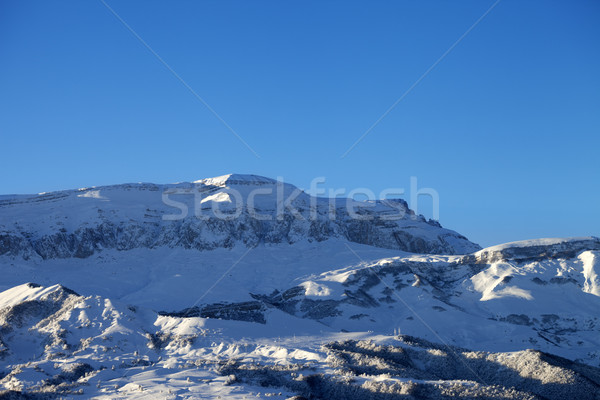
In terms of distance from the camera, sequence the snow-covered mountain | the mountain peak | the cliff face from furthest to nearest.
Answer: the mountain peak, the cliff face, the snow-covered mountain

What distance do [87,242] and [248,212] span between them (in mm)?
27530

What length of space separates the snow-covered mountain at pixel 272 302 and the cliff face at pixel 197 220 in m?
0.37

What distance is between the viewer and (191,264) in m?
84.9

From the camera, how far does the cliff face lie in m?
89.9

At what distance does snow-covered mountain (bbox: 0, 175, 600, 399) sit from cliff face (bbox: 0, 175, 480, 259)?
37 centimetres

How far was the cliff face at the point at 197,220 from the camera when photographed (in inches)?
3541

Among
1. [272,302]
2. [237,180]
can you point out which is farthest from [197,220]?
[272,302]

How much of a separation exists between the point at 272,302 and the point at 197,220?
107ft

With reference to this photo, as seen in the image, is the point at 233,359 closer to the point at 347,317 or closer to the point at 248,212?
the point at 347,317

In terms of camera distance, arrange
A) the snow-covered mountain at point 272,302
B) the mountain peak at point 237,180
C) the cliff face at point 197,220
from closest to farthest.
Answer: the snow-covered mountain at point 272,302 < the cliff face at point 197,220 < the mountain peak at point 237,180

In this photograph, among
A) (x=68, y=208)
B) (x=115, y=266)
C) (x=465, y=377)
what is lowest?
(x=465, y=377)

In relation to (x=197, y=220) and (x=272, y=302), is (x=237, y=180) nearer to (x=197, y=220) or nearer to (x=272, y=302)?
(x=197, y=220)

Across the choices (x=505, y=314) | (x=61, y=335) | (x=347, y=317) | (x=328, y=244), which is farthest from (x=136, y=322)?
(x=328, y=244)

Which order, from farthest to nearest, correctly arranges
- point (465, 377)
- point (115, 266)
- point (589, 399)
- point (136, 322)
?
point (115, 266)
point (136, 322)
point (465, 377)
point (589, 399)
